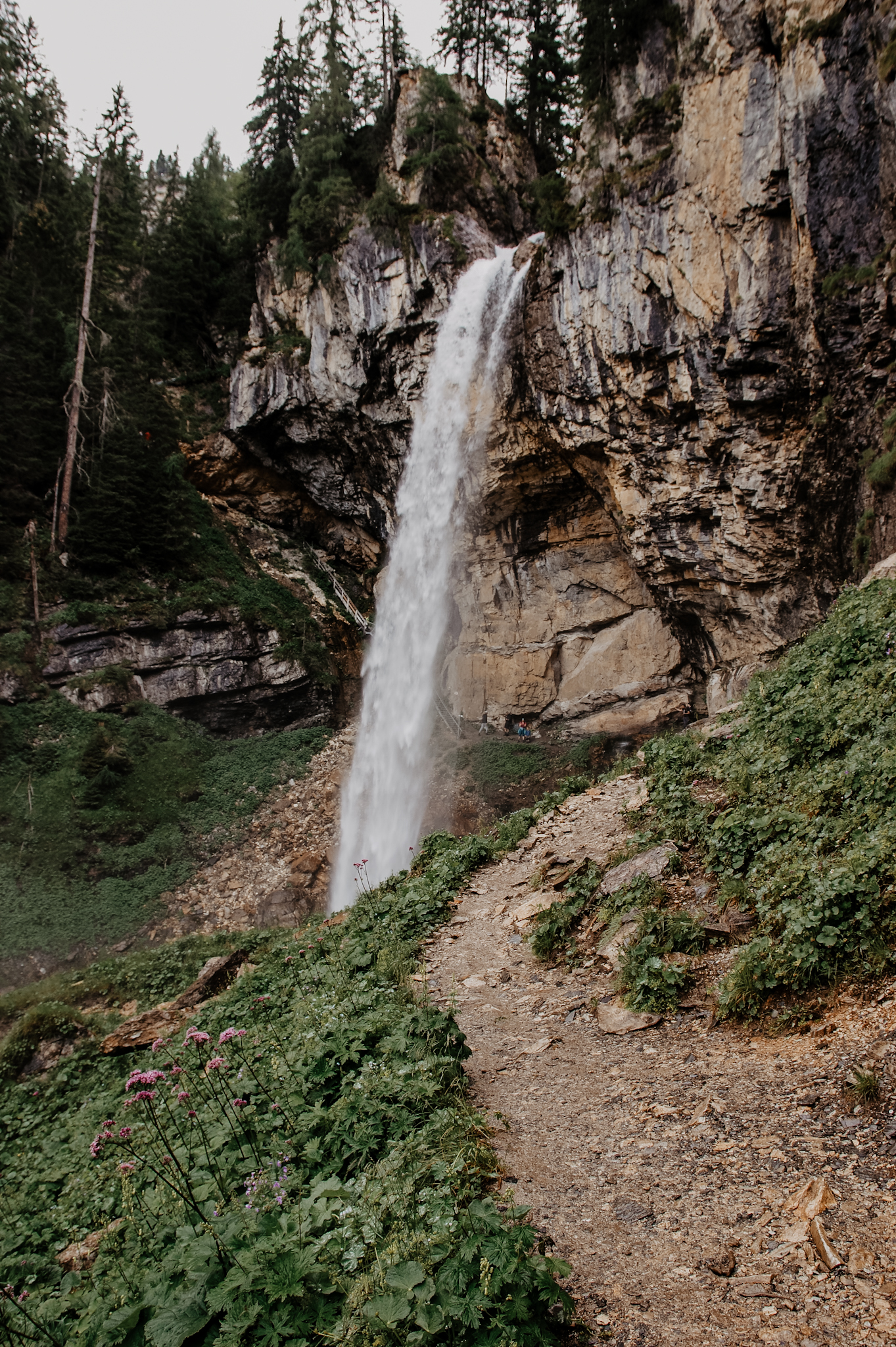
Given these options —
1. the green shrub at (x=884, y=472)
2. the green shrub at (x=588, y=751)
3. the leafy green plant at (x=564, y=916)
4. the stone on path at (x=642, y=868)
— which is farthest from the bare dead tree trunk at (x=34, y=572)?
the green shrub at (x=884, y=472)

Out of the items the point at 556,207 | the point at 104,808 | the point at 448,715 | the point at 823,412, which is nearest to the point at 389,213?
the point at 556,207

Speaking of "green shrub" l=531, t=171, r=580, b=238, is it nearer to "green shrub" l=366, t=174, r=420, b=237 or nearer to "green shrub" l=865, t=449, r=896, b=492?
"green shrub" l=366, t=174, r=420, b=237

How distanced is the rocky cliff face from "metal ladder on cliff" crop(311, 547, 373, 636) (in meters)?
3.53

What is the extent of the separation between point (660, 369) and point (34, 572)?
54.0 feet

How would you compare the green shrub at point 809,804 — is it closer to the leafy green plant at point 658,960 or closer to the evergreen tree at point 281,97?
the leafy green plant at point 658,960

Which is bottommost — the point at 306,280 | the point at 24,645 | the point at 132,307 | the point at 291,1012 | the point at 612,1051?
the point at 291,1012

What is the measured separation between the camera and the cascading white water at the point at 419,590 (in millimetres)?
15164

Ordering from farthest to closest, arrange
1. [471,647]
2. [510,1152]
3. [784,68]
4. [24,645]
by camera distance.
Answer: [471,647], [24,645], [784,68], [510,1152]

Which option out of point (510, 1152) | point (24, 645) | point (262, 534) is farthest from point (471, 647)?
point (510, 1152)

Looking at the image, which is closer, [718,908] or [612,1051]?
[612,1051]

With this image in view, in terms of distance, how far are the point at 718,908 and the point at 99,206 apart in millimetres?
26611

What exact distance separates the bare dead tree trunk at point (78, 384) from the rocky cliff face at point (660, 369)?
469 centimetres

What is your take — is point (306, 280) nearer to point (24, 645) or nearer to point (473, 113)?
point (473, 113)

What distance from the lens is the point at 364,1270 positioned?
6.78 ft
